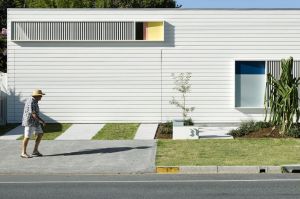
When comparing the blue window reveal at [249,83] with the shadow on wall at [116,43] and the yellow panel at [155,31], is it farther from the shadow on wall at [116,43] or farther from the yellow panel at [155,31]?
the yellow panel at [155,31]

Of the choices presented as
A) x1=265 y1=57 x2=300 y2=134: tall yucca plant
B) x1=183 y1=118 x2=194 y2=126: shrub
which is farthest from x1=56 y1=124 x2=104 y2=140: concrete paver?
x1=265 y1=57 x2=300 y2=134: tall yucca plant

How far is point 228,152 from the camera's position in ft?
51.8

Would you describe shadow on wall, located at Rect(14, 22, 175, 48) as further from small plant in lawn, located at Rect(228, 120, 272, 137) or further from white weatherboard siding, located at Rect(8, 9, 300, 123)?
small plant in lawn, located at Rect(228, 120, 272, 137)

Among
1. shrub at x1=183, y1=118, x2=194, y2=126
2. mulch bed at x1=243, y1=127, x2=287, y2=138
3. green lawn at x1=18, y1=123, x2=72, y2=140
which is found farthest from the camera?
shrub at x1=183, y1=118, x2=194, y2=126

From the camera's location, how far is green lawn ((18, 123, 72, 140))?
19.7m

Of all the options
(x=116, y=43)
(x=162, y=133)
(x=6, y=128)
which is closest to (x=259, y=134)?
(x=162, y=133)

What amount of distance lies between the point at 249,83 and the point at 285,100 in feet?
11.2

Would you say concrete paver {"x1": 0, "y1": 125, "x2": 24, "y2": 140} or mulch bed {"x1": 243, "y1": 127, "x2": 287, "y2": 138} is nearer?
mulch bed {"x1": 243, "y1": 127, "x2": 287, "y2": 138}

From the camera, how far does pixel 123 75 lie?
22922mm

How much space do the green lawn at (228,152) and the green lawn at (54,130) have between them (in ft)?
12.5
